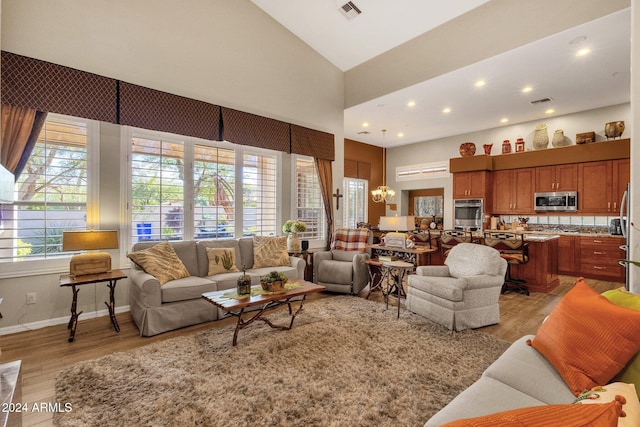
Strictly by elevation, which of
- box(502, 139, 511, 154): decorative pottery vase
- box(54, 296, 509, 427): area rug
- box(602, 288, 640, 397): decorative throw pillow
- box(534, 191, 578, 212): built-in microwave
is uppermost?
box(502, 139, 511, 154): decorative pottery vase

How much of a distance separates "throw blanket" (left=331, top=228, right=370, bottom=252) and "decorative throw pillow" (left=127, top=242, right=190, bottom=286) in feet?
8.31

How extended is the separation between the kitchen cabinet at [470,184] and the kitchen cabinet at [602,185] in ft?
5.69

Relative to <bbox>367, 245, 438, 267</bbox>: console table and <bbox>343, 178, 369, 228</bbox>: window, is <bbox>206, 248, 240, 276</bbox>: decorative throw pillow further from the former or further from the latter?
<bbox>343, 178, 369, 228</bbox>: window

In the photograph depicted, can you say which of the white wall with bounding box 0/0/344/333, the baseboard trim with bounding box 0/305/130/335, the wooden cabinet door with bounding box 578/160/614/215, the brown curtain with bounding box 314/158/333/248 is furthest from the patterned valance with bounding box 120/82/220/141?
the wooden cabinet door with bounding box 578/160/614/215

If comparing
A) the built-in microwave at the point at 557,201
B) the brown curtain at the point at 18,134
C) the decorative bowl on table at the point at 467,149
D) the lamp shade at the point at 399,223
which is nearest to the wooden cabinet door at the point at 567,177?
the built-in microwave at the point at 557,201

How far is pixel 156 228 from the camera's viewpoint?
398cm

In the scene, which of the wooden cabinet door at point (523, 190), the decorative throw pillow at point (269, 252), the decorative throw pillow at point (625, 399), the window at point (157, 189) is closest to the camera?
the decorative throw pillow at point (625, 399)

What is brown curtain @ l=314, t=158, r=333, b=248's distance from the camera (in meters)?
5.87

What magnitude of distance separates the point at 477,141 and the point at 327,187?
14.7 feet

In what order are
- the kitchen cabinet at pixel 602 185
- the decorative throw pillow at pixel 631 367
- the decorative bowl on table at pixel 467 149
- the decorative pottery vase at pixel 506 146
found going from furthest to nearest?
the decorative bowl on table at pixel 467 149, the decorative pottery vase at pixel 506 146, the kitchen cabinet at pixel 602 185, the decorative throw pillow at pixel 631 367

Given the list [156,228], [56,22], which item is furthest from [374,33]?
[156,228]

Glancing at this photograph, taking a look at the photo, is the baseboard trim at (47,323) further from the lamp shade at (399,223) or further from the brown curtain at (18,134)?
the lamp shade at (399,223)

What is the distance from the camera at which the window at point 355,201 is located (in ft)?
27.1

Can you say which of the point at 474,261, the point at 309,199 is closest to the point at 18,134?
the point at 309,199
